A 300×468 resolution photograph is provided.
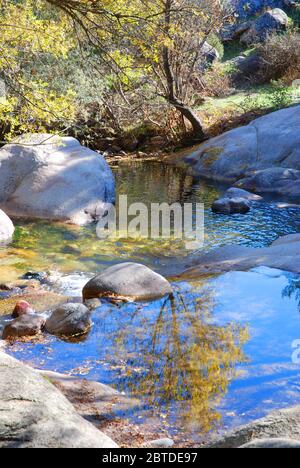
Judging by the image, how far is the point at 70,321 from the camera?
21.4ft

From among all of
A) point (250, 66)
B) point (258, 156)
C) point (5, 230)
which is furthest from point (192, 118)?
point (5, 230)

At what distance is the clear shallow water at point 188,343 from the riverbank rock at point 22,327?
0.90 ft

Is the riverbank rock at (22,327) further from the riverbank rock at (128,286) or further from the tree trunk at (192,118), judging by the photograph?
the tree trunk at (192,118)

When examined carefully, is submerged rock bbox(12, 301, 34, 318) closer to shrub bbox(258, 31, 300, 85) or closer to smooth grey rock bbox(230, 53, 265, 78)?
shrub bbox(258, 31, 300, 85)

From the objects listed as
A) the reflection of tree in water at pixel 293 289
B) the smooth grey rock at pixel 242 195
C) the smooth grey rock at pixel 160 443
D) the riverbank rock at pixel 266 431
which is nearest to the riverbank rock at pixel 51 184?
the smooth grey rock at pixel 242 195

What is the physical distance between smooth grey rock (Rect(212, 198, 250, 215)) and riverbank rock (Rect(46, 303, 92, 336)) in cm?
633

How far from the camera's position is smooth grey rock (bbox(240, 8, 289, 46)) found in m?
27.5

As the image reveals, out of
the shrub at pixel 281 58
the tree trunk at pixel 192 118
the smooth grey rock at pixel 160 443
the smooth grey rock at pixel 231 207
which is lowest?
A: the smooth grey rock at pixel 160 443

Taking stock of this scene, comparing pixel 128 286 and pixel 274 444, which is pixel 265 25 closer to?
pixel 128 286

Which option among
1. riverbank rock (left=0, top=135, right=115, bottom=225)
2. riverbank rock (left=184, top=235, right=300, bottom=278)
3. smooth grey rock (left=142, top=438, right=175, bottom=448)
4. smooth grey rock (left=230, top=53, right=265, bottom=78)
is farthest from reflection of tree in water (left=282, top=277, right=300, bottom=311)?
smooth grey rock (left=230, top=53, right=265, bottom=78)

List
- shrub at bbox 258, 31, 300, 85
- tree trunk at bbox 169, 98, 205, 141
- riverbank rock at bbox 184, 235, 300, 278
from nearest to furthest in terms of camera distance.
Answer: riverbank rock at bbox 184, 235, 300, 278 < tree trunk at bbox 169, 98, 205, 141 < shrub at bbox 258, 31, 300, 85

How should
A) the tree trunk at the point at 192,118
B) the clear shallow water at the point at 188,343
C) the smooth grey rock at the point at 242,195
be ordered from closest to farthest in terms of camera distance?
the clear shallow water at the point at 188,343, the smooth grey rock at the point at 242,195, the tree trunk at the point at 192,118

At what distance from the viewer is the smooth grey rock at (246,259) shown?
820 cm
